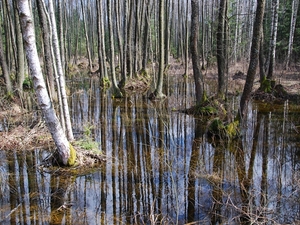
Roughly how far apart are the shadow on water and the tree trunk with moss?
535 millimetres

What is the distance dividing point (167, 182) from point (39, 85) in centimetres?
312

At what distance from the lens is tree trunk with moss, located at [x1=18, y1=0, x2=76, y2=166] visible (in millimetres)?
5035

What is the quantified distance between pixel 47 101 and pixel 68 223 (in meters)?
2.39

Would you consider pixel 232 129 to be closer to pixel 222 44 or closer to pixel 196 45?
pixel 222 44

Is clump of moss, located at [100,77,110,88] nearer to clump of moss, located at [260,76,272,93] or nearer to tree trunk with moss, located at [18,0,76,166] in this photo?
clump of moss, located at [260,76,272,93]

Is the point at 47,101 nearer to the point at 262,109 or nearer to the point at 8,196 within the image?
the point at 8,196

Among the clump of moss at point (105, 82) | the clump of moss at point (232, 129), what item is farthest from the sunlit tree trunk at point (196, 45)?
the clump of moss at point (105, 82)

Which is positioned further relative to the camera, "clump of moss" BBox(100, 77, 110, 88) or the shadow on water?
"clump of moss" BBox(100, 77, 110, 88)

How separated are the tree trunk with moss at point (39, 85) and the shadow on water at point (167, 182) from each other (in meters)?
0.54

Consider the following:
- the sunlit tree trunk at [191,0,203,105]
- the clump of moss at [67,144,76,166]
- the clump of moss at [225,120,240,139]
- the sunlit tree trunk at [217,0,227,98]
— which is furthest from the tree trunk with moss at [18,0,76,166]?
the sunlit tree trunk at [217,0,227,98]

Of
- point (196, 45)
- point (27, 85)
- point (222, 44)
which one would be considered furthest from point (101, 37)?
point (222, 44)

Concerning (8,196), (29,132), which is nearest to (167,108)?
(29,132)

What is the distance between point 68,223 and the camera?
4.45 metres

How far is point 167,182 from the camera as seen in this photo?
577cm
